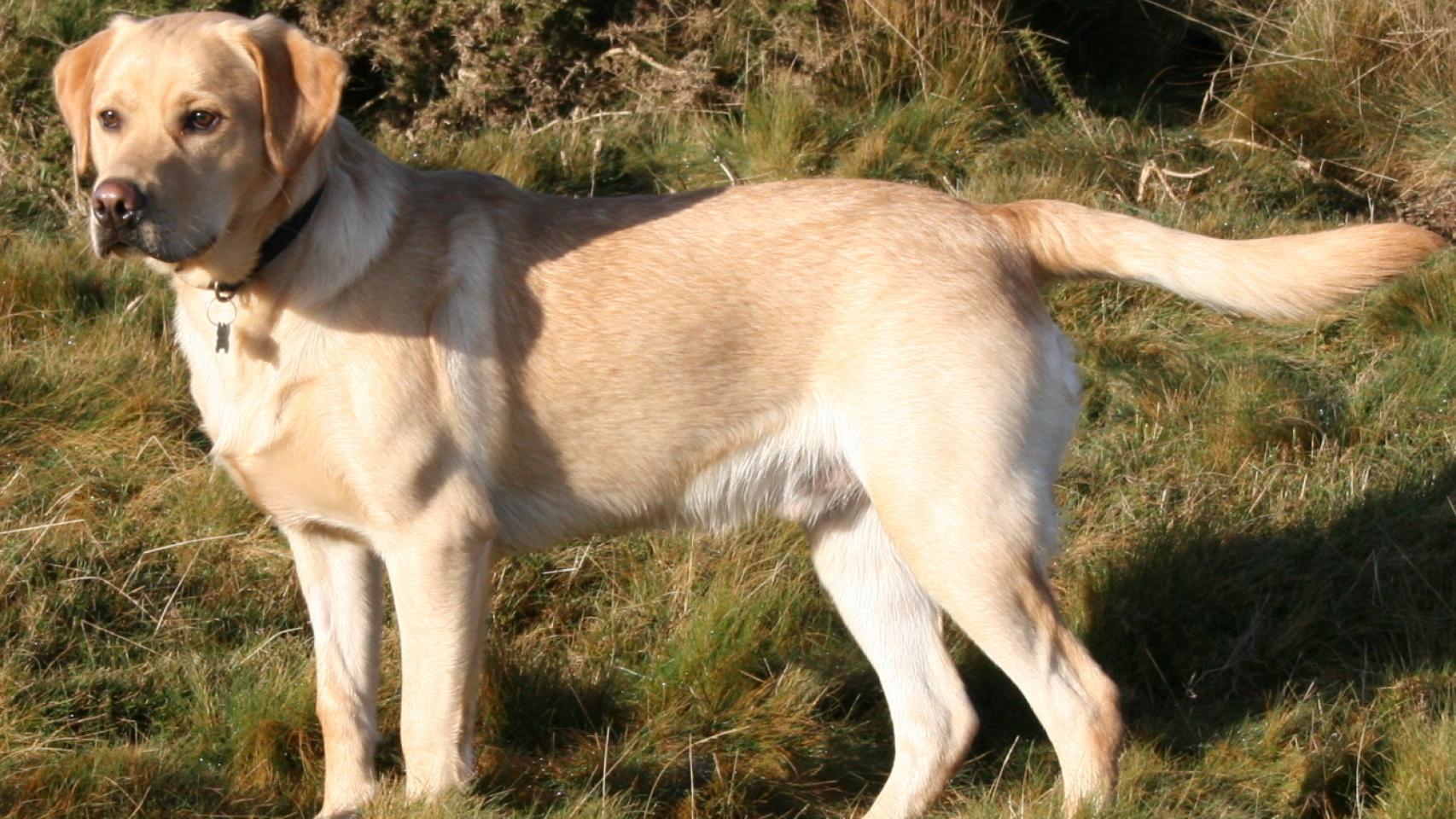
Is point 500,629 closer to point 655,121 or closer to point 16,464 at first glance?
point 16,464

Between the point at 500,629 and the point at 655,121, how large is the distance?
9.19 feet

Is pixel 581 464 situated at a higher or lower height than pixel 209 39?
lower

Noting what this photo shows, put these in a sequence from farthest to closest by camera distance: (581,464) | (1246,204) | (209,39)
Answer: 1. (1246,204)
2. (581,464)
3. (209,39)

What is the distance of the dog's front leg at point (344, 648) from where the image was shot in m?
3.90

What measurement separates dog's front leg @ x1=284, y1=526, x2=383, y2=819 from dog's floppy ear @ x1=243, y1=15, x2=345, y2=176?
0.96 m

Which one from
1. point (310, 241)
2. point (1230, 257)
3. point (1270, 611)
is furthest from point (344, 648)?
point (1270, 611)

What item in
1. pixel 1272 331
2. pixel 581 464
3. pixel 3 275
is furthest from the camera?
pixel 1272 331

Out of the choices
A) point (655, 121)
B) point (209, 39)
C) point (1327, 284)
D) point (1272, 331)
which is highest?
point (209, 39)

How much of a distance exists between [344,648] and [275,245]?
1035mm

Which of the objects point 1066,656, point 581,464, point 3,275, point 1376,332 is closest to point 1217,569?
point 1066,656

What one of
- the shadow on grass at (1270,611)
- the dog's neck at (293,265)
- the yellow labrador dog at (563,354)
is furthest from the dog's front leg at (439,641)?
the shadow on grass at (1270,611)

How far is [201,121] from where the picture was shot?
347cm

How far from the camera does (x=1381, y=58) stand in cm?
680

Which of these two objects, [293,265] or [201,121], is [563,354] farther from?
[201,121]
